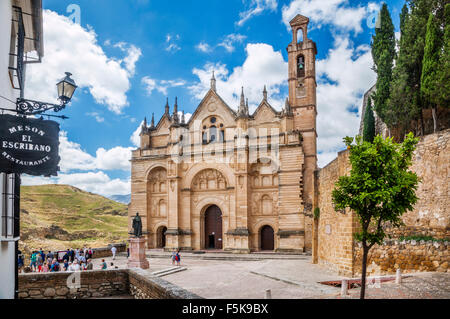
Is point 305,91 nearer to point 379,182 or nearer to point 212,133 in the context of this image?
point 212,133

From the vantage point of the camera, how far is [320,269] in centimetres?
1875

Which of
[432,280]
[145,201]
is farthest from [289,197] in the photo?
[432,280]

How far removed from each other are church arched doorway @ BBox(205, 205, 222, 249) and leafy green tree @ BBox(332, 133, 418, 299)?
2429 centimetres

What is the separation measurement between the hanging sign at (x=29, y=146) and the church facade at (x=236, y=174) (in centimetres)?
2423

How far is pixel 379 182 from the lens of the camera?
9.10 meters

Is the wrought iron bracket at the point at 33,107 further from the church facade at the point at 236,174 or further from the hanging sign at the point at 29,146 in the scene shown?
the church facade at the point at 236,174

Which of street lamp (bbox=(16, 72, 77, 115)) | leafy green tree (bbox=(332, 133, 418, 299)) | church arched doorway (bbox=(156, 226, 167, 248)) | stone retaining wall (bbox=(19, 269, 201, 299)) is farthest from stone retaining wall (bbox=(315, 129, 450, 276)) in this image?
church arched doorway (bbox=(156, 226, 167, 248))

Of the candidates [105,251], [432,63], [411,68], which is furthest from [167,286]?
[105,251]

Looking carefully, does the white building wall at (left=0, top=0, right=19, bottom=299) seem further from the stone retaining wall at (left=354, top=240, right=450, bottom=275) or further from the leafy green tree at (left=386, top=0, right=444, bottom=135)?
the leafy green tree at (left=386, top=0, right=444, bottom=135)

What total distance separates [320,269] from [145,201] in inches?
849

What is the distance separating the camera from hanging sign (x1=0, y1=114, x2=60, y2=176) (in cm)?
521

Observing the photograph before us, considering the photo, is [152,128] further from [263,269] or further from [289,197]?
[263,269]
